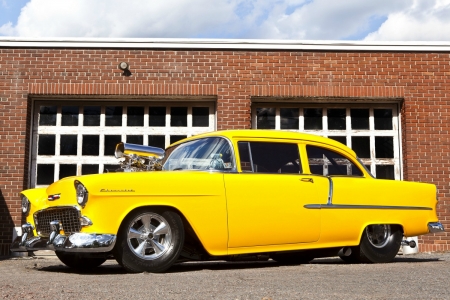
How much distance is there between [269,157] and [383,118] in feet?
19.3

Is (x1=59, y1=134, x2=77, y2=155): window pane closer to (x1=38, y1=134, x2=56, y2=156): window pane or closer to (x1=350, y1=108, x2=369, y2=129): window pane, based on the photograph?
(x1=38, y1=134, x2=56, y2=156): window pane

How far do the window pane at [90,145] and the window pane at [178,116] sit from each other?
138cm

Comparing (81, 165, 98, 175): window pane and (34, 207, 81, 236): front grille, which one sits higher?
(81, 165, 98, 175): window pane

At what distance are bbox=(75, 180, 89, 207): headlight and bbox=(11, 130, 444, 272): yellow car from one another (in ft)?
0.04

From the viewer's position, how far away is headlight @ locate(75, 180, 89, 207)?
19.6ft

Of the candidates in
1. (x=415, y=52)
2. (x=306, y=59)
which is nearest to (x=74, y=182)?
(x=306, y=59)

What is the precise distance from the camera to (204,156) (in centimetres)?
675

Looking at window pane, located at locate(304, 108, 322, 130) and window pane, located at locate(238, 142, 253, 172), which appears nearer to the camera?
window pane, located at locate(238, 142, 253, 172)

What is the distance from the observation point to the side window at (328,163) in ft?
23.4

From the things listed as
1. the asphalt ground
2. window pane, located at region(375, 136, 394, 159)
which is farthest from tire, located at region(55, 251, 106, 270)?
window pane, located at region(375, 136, 394, 159)

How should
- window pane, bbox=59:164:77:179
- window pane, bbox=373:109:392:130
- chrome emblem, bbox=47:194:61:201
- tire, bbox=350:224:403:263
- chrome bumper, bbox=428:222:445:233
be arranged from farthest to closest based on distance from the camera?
window pane, bbox=373:109:392:130, window pane, bbox=59:164:77:179, chrome bumper, bbox=428:222:445:233, tire, bbox=350:224:403:263, chrome emblem, bbox=47:194:61:201

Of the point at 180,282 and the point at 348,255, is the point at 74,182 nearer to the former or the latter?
the point at 180,282

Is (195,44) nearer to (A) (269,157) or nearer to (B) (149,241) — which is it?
(A) (269,157)

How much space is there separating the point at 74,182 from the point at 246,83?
6.17 meters
